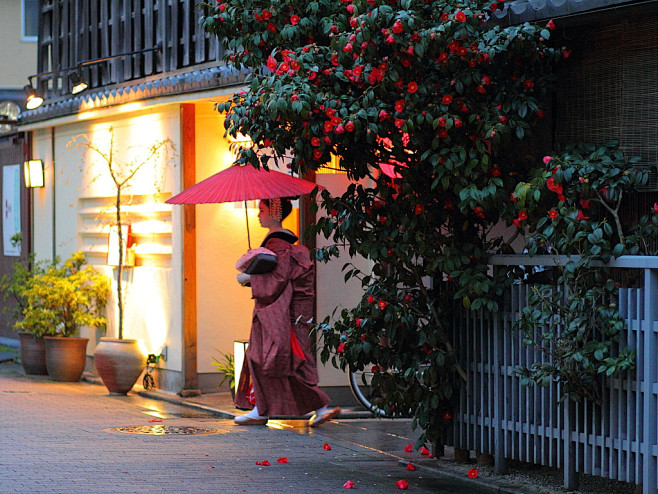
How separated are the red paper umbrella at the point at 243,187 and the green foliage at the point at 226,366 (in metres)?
2.79

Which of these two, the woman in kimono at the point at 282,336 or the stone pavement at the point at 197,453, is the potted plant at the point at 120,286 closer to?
the stone pavement at the point at 197,453

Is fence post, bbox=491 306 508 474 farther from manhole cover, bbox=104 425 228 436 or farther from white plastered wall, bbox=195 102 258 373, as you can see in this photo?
white plastered wall, bbox=195 102 258 373

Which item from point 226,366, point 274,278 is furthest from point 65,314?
point 274,278

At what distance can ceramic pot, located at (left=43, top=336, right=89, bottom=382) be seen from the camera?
51.0 ft

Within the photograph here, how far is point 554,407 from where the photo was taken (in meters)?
8.09

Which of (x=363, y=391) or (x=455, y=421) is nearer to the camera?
(x=455, y=421)

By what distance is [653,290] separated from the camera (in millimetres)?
7230

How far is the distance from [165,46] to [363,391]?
5.21m

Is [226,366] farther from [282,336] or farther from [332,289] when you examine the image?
[282,336]

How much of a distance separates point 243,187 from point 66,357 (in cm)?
558

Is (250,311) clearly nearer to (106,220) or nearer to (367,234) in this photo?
(106,220)

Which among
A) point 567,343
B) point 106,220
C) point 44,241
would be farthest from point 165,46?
point 567,343

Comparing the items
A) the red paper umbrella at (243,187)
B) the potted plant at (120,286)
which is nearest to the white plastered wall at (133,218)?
the potted plant at (120,286)

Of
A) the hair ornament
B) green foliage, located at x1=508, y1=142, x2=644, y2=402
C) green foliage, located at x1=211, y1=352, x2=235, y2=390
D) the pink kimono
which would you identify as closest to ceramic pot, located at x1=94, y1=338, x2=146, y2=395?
green foliage, located at x1=211, y1=352, x2=235, y2=390
